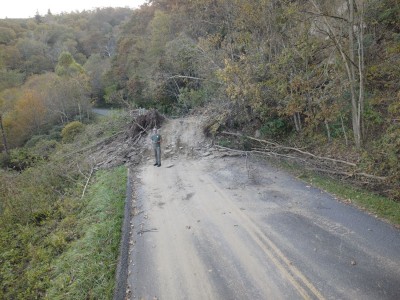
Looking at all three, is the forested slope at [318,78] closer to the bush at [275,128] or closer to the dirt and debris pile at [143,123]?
the bush at [275,128]

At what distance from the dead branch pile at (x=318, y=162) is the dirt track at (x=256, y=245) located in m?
1.39

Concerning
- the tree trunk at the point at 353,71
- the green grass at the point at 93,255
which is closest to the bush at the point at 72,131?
the green grass at the point at 93,255

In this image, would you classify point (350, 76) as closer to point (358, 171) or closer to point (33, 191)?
point (358, 171)

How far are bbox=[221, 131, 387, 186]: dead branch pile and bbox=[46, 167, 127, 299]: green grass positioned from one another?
22.0 feet

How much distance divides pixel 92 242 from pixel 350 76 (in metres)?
10.2

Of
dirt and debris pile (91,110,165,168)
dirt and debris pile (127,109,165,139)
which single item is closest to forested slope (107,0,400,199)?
dirt and debris pile (127,109,165,139)

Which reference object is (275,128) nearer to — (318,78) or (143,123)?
(318,78)

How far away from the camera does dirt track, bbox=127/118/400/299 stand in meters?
5.09

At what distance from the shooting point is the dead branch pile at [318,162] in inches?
365

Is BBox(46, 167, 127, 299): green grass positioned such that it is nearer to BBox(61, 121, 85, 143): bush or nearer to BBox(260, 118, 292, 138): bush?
BBox(260, 118, 292, 138): bush

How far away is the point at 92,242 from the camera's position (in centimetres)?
718

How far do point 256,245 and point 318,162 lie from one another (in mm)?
5891

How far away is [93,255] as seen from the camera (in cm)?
667

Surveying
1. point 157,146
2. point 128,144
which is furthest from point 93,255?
point 128,144
